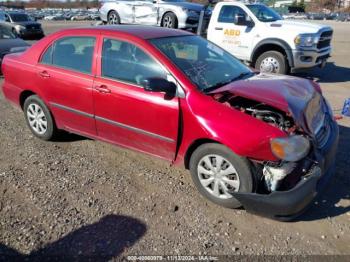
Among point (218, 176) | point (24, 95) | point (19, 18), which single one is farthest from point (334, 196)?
point (19, 18)

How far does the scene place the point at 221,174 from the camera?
369cm

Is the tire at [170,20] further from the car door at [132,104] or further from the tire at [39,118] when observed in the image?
the car door at [132,104]

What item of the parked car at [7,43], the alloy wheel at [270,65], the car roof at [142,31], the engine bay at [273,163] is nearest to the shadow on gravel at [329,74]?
the alloy wheel at [270,65]

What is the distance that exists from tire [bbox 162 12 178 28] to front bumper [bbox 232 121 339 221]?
10274 millimetres

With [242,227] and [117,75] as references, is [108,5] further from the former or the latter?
[242,227]

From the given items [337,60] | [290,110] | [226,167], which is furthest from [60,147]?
[337,60]

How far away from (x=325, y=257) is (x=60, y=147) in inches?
143

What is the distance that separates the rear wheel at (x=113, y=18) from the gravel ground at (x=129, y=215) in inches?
415

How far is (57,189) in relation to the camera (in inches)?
163

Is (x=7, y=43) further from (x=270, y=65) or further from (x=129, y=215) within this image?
(x=129, y=215)

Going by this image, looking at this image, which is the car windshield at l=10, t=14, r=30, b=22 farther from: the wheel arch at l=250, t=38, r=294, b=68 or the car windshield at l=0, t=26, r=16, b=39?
the wheel arch at l=250, t=38, r=294, b=68

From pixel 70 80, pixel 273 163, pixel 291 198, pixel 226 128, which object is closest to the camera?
pixel 291 198

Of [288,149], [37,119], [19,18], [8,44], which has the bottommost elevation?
[19,18]

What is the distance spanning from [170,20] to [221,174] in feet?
33.8
